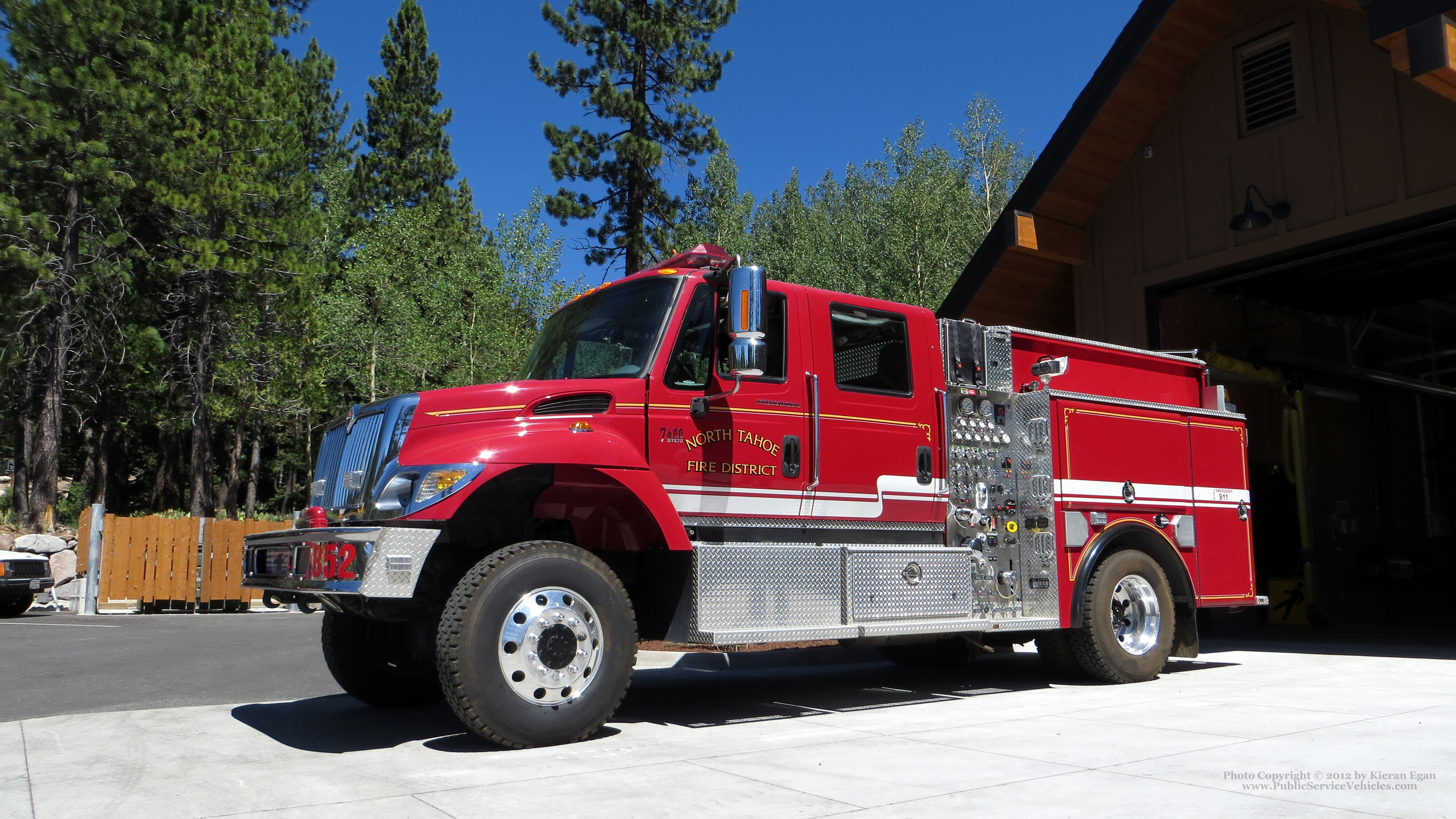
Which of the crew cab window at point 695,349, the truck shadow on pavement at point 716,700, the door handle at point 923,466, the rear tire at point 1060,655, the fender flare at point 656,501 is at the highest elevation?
the crew cab window at point 695,349

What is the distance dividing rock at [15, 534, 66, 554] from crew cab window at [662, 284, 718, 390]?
60.1ft

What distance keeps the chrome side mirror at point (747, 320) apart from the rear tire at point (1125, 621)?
378 cm

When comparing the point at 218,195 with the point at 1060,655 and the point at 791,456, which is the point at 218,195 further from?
the point at 1060,655

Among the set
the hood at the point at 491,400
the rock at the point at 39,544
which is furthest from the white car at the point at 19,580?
the hood at the point at 491,400

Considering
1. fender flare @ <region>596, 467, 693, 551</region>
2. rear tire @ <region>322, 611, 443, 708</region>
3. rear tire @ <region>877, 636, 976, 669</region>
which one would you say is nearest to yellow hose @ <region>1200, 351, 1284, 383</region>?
rear tire @ <region>877, 636, 976, 669</region>

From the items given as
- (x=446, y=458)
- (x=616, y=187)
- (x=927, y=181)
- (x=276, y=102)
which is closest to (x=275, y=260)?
(x=276, y=102)

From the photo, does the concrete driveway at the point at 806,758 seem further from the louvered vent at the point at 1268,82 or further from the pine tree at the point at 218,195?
the pine tree at the point at 218,195

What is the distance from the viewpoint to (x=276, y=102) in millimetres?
27141

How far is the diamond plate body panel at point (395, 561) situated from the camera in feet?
17.7

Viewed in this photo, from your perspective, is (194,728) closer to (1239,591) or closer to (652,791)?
(652,791)

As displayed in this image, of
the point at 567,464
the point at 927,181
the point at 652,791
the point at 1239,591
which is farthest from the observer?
the point at 927,181

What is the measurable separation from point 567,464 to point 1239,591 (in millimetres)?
6658

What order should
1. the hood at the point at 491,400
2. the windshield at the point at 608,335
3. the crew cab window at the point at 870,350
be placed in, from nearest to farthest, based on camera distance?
the hood at the point at 491,400 → the windshield at the point at 608,335 → the crew cab window at the point at 870,350

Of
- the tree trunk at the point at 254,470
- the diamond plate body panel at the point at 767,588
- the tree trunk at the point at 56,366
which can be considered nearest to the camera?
the diamond plate body panel at the point at 767,588
